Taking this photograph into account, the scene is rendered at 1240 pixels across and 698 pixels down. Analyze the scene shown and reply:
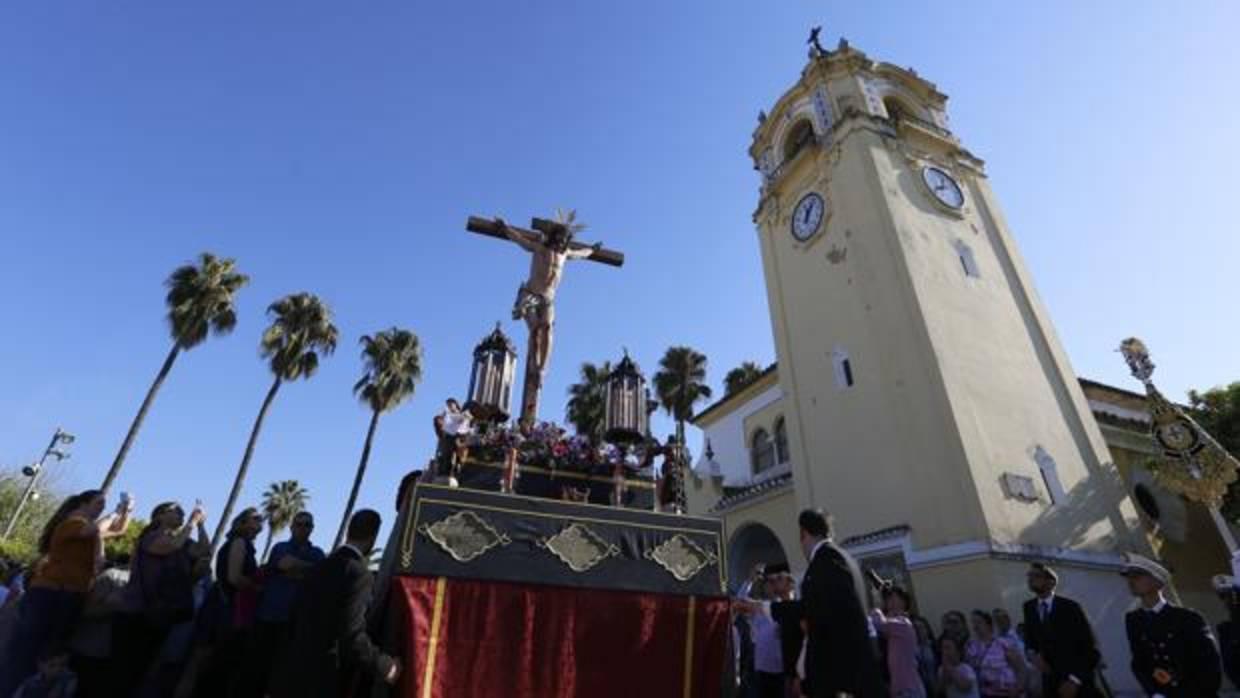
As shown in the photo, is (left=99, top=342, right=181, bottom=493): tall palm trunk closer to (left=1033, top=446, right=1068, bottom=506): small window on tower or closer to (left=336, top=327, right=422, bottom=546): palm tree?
(left=336, top=327, right=422, bottom=546): palm tree

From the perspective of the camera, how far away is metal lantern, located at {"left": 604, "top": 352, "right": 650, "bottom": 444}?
6.59m

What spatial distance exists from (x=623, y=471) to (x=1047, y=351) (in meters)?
15.1

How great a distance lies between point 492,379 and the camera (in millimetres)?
6656

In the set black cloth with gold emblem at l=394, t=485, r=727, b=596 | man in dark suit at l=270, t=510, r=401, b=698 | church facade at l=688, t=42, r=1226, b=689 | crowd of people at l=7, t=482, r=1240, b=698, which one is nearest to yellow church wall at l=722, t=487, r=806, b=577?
church facade at l=688, t=42, r=1226, b=689

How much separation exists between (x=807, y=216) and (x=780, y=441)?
7.25 metres

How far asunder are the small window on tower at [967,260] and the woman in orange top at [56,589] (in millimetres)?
18135

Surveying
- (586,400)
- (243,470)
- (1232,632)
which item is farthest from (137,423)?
(1232,632)

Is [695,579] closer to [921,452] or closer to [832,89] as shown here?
[921,452]

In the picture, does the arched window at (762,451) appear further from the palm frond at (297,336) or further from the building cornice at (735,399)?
the palm frond at (297,336)

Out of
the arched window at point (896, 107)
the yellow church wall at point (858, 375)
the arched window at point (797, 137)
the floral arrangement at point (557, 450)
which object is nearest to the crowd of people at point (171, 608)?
the floral arrangement at point (557, 450)

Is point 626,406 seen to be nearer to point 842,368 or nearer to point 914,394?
point 914,394

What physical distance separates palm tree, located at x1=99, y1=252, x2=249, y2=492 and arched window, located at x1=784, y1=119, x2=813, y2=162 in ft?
68.5

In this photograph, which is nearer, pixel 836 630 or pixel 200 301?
pixel 836 630

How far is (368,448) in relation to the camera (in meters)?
24.8
